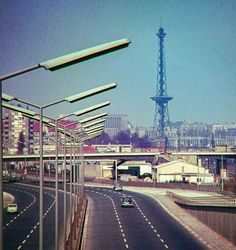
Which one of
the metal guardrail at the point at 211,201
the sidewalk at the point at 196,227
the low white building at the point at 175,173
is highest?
the low white building at the point at 175,173

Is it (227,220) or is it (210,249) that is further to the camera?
(227,220)

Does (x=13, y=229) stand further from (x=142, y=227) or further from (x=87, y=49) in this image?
(x=87, y=49)

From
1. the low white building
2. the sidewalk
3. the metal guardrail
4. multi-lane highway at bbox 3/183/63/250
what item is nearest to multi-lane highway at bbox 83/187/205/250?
the sidewalk

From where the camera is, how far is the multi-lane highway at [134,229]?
54.5m

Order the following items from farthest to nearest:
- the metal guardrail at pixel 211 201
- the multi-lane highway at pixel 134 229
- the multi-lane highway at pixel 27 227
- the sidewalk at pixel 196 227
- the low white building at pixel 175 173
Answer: the low white building at pixel 175 173
the metal guardrail at pixel 211 201
the sidewalk at pixel 196 227
the multi-lane highway at pixel 134 229
the multi-lane highway at pixel 27 227

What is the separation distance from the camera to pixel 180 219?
257ft

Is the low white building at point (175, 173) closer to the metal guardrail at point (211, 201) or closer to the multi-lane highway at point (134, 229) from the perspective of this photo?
→ the multi-lane highway at point (134, 229)

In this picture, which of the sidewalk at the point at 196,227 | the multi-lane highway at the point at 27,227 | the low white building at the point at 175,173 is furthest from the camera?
the low white building at the point at 175,173

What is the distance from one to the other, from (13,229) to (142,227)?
11576mm

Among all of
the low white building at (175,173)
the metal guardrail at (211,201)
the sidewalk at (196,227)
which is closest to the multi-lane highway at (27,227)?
the sidewalk at (196,227)

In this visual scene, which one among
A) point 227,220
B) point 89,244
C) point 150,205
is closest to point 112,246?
point 89,244

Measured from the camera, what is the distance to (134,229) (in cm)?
6731

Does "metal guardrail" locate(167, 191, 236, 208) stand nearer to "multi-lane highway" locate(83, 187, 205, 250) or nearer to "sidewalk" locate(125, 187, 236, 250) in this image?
"sidewalk" locate(125, 187, 236, 250)

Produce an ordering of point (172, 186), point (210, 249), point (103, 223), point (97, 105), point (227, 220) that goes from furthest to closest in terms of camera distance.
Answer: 1. point (172, 186)
2. point (103, 223)
3. point (227, 220)
4. point (210, 249)
5. point (97, 105)
